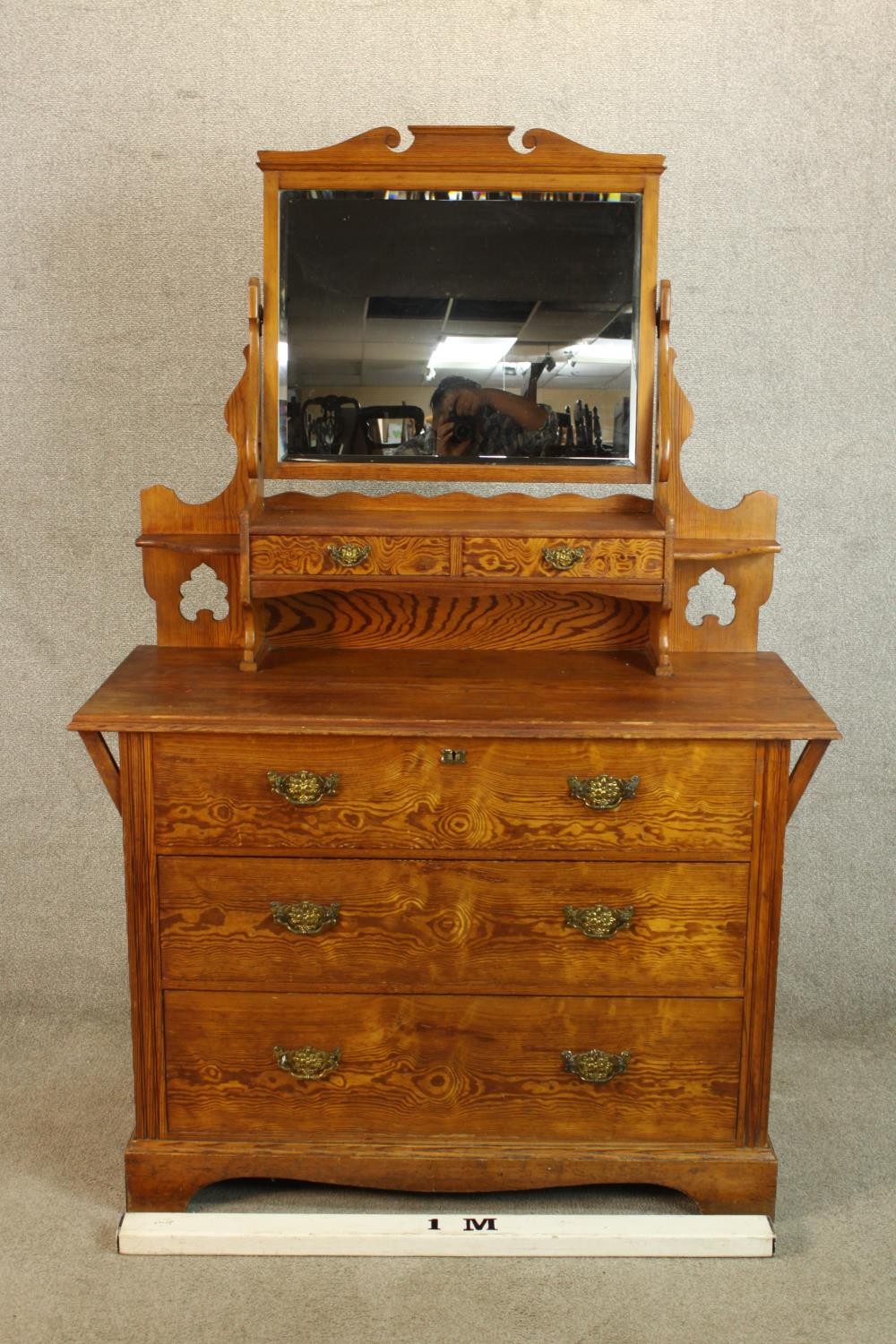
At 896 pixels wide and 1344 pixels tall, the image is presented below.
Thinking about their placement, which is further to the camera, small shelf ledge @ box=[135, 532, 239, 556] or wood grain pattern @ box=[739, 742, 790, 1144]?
small shelf ledge @ box=[135, 532, 239, 556]

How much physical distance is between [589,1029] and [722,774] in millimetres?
491

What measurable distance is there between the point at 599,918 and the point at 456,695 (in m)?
0.44

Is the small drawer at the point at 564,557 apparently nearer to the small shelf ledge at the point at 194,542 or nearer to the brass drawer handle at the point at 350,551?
the brass drawer handle at the point at 350,551

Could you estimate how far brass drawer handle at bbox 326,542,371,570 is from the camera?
2570mm

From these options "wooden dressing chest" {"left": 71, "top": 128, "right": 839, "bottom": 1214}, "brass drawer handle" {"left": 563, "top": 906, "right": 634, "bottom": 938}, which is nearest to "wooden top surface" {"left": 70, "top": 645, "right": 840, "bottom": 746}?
"wooden dressing chest" {"left": 71, "top": 128, "right": 839, "bottom": 1214}

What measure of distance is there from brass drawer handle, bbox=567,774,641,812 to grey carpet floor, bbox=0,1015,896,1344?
0.76 metres

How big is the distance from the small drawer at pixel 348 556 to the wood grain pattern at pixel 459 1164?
0.97 meters

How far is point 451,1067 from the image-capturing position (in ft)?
8.42

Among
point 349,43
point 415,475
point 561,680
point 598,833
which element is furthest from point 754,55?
point 598,833

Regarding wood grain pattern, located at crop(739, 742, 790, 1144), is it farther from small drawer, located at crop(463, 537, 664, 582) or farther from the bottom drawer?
small drawer, located at crop(463, 537, 664, 582)

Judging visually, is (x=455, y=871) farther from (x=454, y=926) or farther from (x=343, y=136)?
(x=343, y=136)

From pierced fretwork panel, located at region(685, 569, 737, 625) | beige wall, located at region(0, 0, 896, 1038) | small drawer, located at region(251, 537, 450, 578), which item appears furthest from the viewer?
pierced fretwork panel, located at region(685, 569, 737, 625)

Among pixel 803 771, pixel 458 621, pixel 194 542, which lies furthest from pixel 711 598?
pixel 194 542

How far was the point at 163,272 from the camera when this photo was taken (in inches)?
121
